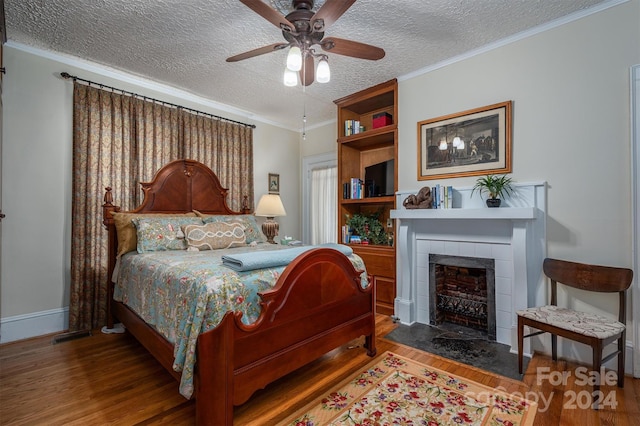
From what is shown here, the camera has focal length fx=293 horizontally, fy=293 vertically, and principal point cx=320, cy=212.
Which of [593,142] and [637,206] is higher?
[593,142]

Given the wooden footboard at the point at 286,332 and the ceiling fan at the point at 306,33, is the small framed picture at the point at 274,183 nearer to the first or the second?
the ceiling fan at the point at 306,33

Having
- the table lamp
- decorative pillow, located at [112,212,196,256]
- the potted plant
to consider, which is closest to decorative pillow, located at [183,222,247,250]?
decorative pillow, located at [112,212,196,256]

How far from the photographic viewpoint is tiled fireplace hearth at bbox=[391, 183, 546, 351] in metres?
2.46

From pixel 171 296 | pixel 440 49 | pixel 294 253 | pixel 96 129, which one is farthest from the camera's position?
pixel 96 129

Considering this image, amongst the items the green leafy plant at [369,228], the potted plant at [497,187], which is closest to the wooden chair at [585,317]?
the potted plant at [497,187]

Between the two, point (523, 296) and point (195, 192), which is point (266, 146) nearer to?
point (195, 192)

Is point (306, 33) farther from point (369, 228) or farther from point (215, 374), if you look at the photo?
point (369, 228)

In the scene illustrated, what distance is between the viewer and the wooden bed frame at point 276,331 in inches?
59.7

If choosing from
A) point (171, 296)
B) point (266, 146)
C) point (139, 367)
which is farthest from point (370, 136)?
point (139, 367)

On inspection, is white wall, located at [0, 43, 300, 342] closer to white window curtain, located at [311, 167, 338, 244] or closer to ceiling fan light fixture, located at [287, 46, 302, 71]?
ceiling fan light fixture, located at [287, 46, 302, 71]

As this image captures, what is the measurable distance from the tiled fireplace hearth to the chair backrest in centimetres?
12

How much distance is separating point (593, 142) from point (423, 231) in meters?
1.55

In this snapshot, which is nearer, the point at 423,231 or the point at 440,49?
the point at 440,49

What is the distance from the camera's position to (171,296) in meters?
1.79
